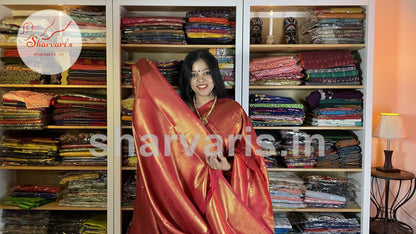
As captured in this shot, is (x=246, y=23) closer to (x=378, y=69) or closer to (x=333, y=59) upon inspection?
(x=333, y=59)

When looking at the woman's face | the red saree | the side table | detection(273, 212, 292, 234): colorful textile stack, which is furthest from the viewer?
the side table

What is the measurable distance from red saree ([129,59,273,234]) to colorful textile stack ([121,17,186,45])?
679 millimetres

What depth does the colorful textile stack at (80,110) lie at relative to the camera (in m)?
2.62

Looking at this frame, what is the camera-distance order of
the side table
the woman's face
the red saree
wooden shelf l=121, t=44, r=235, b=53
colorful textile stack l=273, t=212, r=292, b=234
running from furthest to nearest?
the side table < colorful textile stack l=273, t=212, r=292, b=234 < wooden shelf l=121, t=44, r=235, b=53 < the woman's face < the red saree

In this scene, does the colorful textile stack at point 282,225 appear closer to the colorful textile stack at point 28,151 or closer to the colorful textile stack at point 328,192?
the colorful textile stack at point 328,192

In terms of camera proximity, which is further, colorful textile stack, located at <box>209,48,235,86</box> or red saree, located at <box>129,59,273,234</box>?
colorful textile stack, located at <box>209,48,235,86</box>

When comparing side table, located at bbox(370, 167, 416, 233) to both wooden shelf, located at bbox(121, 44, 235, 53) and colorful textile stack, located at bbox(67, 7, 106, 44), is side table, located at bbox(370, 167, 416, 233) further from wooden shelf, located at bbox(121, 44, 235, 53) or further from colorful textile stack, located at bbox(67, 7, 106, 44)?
colorful textile stack, located at bbox(67, 7, 106, 44)

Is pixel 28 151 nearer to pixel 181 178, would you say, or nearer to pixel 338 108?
pixel 181 178

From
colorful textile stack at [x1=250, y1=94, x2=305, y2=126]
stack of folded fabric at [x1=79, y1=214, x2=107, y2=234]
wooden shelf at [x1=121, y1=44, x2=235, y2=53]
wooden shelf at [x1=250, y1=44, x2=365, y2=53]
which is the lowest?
stack of folded fabric at [x1=79, y1=214, x2=107, y2=234]

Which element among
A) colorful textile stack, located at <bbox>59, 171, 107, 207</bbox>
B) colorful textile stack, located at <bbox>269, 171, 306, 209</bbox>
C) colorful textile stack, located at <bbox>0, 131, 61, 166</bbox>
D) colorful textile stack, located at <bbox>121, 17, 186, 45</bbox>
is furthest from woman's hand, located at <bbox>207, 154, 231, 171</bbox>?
colorful textile stack, located at <bbox>0, 131, 61, 166</bbox>

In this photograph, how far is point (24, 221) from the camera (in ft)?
8.87

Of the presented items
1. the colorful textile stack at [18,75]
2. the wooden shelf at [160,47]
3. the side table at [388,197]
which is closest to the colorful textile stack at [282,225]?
the side table at [388,197]

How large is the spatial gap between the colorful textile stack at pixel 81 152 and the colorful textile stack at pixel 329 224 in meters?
1.59

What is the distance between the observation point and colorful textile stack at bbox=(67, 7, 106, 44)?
8.42ft
